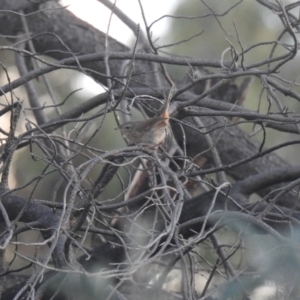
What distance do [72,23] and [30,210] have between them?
2.73 meters

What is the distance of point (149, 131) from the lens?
394 centimetres

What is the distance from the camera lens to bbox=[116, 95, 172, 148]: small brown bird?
374 centimetres

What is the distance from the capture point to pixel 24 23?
547cm

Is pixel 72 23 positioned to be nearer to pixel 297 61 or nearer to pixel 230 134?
pixel 230 134

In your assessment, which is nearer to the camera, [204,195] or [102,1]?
[204,195]

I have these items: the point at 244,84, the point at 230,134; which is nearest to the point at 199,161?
the point at 230,134

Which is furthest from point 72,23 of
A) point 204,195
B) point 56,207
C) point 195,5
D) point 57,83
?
point 195,5

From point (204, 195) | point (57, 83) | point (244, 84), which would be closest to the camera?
point (204, 195)

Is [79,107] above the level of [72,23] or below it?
below

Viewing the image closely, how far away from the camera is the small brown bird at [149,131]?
3.74 meters

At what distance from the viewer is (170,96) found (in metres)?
3.41

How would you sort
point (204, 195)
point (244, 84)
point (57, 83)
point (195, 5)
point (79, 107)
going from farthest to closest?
point (195, 5), point (57, 83), point (244, 84), point (79, 107), point (204, 195)

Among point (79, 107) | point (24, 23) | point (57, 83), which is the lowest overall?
point (57, 83)

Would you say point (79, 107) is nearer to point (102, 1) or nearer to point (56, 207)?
point (102, 1)
